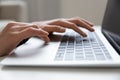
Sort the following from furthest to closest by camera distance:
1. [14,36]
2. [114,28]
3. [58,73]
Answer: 1. [114,28]
2. [14,36]
3. [58,73]

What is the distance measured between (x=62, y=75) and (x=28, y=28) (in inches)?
9.1

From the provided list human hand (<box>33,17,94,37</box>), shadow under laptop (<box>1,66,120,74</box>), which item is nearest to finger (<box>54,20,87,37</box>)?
human hand (<box>33,17,94,37</box>)

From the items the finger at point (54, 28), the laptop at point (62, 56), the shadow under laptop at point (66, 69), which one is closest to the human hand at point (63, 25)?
the finger at point (54, 28)

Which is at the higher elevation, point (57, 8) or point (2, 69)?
point (2, 69)

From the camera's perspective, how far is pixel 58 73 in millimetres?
→ 462

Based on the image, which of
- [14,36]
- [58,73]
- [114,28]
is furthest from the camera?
[114,28]

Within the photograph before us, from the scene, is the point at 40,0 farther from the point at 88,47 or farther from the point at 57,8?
the point at 88,47

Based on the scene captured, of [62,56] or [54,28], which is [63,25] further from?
[62,56]

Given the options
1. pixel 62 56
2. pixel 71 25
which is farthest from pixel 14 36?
pixel 71 25

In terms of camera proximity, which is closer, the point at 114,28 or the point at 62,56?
the point at 62,56

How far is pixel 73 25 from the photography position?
0.83 meters

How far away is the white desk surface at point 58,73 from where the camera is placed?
17.2 inches

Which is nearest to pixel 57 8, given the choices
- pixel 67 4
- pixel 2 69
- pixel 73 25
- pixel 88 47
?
pixel 67 4

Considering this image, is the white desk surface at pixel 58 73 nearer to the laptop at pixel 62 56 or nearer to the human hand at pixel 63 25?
the laptop at pixel 62 56
